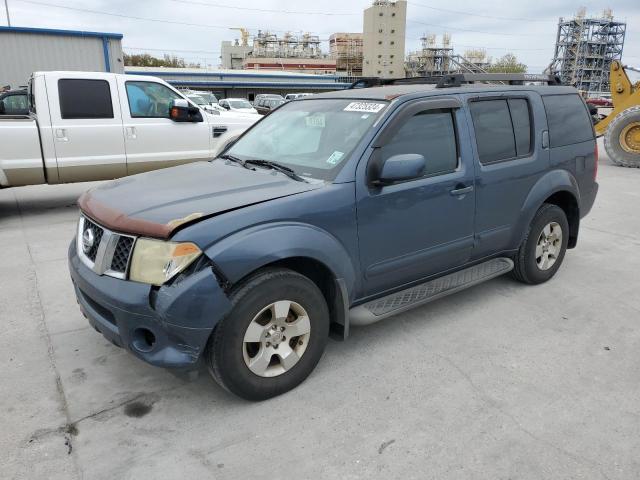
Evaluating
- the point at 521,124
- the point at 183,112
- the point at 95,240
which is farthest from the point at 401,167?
the point at 183,112

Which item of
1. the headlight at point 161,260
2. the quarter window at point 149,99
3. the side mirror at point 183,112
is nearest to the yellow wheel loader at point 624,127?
the side mirror at point 183,112

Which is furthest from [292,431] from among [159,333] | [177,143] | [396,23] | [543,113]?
[396,23]

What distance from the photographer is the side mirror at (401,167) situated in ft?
9.96

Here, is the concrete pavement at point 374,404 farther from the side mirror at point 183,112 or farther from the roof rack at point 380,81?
the side mirror at point 183,112

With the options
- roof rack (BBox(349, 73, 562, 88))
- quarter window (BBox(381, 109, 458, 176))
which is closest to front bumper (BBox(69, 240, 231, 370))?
quarter window (BBox(381, 109, 458, 176))

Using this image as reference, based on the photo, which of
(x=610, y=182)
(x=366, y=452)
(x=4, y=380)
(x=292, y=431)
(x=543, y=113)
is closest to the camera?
(x=366, y=452)

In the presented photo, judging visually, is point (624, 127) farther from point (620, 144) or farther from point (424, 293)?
point (424, 293)

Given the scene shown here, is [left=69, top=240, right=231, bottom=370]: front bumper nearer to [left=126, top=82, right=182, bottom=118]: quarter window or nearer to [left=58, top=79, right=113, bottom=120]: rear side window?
[left=58, top=79, right=113, bottom=120]: rear side window

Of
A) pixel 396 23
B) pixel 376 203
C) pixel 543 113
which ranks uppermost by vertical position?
pixel 396 23

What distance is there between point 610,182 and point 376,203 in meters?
8.89

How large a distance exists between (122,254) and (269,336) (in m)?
0.92

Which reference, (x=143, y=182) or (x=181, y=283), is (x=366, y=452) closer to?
(x=181, y=283)

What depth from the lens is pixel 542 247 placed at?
454 cm

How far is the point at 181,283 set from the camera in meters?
2.47
